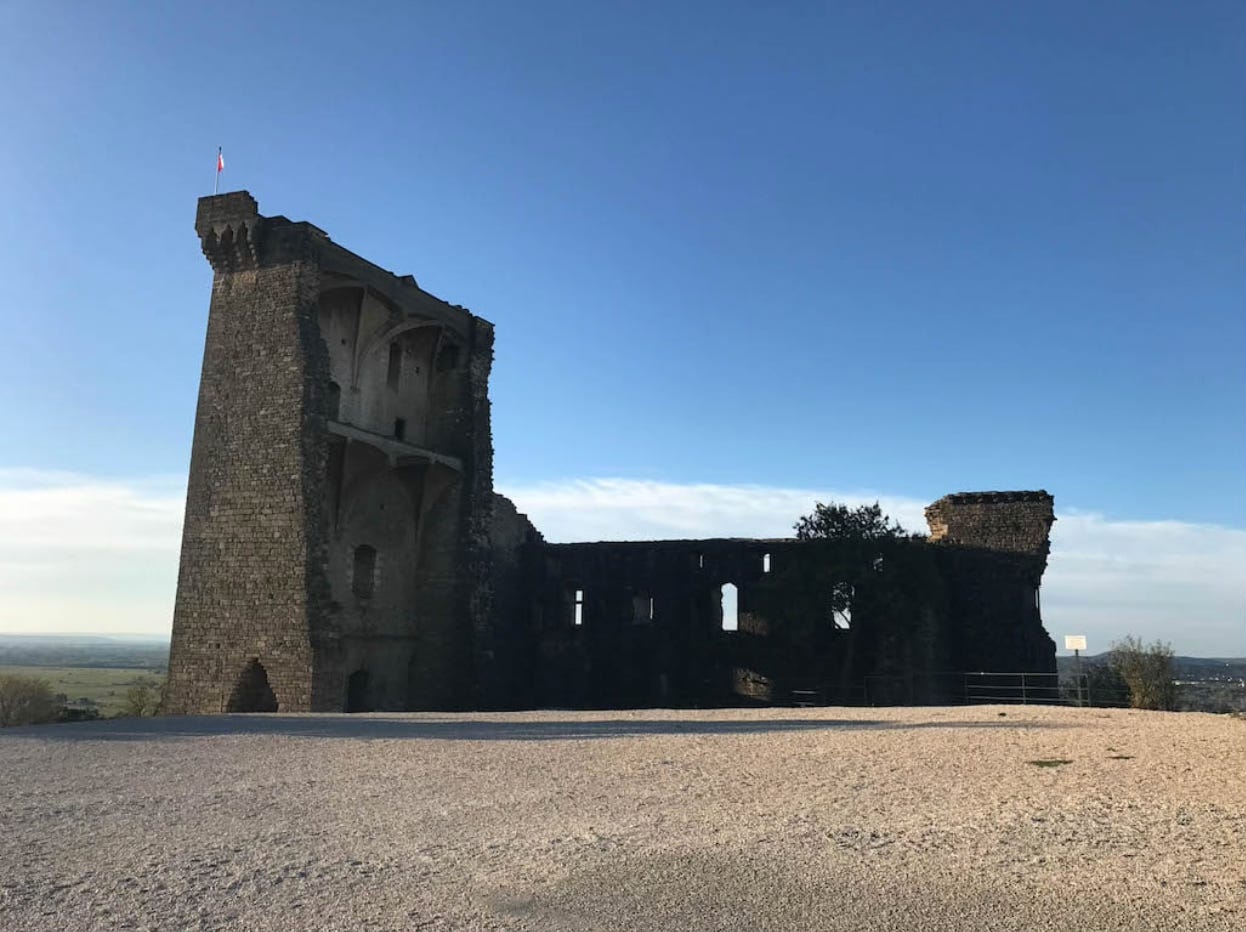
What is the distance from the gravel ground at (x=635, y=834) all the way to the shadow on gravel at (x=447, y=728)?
3.23ft

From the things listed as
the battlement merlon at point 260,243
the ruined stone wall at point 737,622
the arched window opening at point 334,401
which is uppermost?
the battlement merlon at point 260,243

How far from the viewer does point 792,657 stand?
82.0 feet

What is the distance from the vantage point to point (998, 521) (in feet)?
82.0

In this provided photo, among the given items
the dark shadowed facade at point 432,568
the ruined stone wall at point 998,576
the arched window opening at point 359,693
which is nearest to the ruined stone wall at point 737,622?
the dark shadowed facade at point 432,568

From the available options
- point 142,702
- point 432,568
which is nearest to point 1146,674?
point 432,568

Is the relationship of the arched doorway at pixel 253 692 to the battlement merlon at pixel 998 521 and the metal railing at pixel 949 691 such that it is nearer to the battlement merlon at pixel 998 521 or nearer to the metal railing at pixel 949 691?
the metal railing at pixel 949 691

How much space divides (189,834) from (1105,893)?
5223 mm

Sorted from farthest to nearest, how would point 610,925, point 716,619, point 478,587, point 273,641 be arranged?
1. point 716,619
2. point 478,587
3. point 273,641
4. point 610,925

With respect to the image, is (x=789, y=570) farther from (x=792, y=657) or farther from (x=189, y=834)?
(x=189, y=834)

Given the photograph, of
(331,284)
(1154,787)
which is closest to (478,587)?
(331,284)

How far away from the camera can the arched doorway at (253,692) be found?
60.9 feet

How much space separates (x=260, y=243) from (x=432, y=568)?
27.2 feet

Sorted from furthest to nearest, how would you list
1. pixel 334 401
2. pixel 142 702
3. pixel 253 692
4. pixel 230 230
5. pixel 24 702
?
pixel 142 702, pixel 24 702, pixel 334 401, pixel 230 230, pixel 253 692

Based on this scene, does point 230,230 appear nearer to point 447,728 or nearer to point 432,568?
point 432,568
